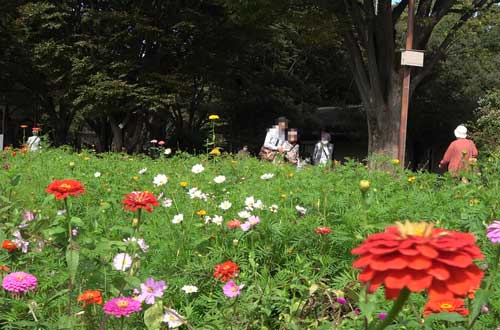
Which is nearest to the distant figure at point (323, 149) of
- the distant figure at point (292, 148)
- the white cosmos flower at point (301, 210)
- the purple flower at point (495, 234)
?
the distant figure at point (292, 148)

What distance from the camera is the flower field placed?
181 centimetres

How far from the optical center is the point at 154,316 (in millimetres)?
1816

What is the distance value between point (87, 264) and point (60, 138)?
25190 millimetres

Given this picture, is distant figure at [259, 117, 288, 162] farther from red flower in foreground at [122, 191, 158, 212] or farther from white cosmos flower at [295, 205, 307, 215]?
red flower in foreground at [122, 191, 158, 212]

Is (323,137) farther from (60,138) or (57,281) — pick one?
(60,138)

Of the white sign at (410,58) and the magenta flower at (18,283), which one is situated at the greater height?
the white sign at (410,58)

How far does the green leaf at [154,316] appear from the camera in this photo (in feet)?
5.90

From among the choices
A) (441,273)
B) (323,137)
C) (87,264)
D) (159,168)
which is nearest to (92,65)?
(323,137)

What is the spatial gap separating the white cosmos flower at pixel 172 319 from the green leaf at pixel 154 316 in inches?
0.9

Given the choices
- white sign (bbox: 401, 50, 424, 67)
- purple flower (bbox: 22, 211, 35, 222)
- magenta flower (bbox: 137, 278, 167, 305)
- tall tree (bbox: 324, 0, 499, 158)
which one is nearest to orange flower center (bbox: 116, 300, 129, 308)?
magenta flower (bbox: 137, 278, 167, 305)

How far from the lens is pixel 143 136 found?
24219mm

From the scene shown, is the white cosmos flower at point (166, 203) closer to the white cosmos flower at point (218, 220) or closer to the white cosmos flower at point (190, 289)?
the white cosmos flower at point (218, 220)

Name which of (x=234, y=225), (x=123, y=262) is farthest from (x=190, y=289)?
(x=234, y=225)

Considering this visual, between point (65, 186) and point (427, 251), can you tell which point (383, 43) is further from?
point (427, 251)
